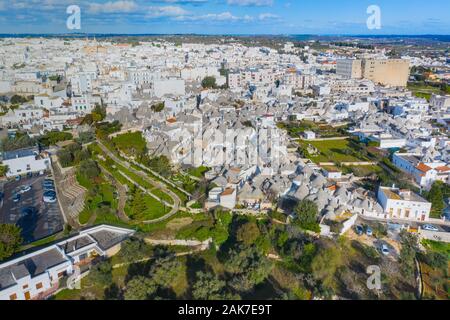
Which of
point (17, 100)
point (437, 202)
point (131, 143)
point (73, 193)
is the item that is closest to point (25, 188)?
point (73, 193)

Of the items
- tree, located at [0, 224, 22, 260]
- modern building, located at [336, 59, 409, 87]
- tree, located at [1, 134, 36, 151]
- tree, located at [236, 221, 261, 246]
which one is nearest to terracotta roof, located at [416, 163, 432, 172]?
tree, located at [236, 221, 261, 246]

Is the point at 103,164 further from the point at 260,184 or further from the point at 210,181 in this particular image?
the point at 260,184

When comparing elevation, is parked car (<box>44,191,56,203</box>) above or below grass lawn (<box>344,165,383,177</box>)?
below

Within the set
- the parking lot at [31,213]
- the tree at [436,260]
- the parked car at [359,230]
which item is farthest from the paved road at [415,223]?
the parking lot at [31,213]

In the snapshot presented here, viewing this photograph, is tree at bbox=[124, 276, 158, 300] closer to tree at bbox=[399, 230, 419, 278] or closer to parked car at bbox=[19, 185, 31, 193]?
tree at bbox=[399, 230, 419, 278]

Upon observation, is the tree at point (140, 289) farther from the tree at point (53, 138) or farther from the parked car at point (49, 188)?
the tree at point (53, 138)
